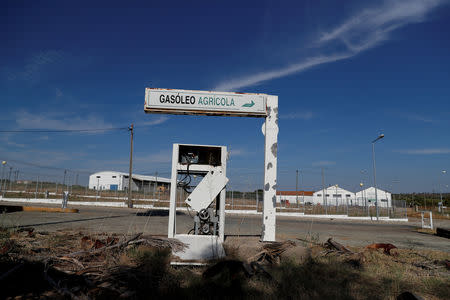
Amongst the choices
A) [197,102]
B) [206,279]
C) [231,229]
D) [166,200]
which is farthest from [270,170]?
[166,200]

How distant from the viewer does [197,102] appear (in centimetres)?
713

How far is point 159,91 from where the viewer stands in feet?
23.4

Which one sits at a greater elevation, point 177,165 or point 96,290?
point 177,165

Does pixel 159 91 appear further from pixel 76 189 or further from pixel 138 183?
pixel 138 183

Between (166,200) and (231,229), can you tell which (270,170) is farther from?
(166,200)

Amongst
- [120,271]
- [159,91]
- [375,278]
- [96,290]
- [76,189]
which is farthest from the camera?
[76,189]

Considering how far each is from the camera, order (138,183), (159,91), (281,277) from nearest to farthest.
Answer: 1. (281,277)
2. (159,91)
3. (138,183)

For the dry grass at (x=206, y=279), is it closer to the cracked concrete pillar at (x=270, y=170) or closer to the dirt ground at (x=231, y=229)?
the cracked concrete pillar at (x=270, y=170)

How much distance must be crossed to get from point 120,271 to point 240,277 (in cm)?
170

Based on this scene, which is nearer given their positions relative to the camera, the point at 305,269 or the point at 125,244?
the point at 305,269

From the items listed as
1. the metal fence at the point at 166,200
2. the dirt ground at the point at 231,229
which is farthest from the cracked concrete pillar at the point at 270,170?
the metal fence at the point at 166,200

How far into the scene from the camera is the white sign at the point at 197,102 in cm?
711

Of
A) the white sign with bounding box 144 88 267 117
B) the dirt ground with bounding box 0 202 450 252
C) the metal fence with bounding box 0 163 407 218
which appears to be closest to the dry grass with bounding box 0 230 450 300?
the dirt ground with bounding box 0 202 450 252

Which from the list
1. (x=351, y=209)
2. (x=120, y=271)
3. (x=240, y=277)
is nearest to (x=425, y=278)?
(x=240, y=277)
